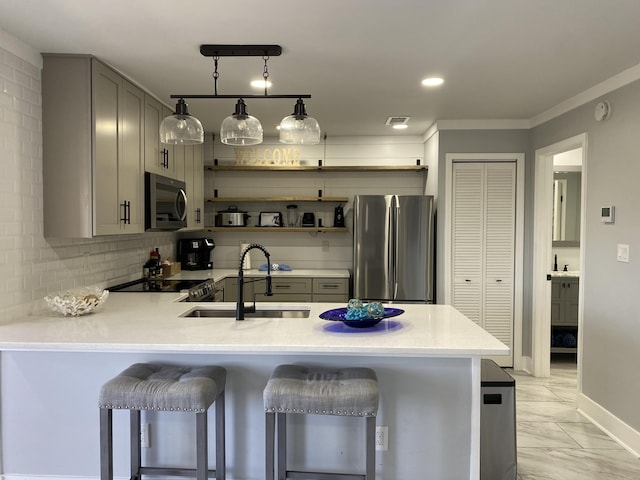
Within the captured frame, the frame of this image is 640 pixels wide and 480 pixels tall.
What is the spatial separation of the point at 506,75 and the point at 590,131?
0.90 m

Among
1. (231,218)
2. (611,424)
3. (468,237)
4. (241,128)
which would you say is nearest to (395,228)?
(468,237)

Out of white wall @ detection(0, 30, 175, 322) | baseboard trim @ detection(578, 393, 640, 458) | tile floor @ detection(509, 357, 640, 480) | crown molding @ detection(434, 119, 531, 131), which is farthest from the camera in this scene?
crown molding @ detection(434, 119, 531, 131)

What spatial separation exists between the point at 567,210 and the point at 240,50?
166 inches

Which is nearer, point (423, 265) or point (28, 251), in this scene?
point (28, 251)

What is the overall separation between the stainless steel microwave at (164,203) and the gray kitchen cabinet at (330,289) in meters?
1.50

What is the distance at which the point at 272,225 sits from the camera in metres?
5.30

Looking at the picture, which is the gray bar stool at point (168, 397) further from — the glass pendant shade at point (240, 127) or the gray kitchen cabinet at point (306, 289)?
the gray kitchen cabinet at point (306, 289)

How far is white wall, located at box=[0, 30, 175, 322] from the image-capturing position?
8.34 feet

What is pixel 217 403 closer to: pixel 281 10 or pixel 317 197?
pixel 281 10

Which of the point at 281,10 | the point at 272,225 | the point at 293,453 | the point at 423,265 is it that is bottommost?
the point at 293,453

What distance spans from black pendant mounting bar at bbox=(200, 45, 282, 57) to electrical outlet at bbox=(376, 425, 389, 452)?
2135 mm

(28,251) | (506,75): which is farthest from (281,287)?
(506,75)

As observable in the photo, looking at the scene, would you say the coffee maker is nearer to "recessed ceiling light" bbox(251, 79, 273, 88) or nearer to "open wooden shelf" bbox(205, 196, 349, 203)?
"open wooden shelf" bbox(205, 196, 349, 203)

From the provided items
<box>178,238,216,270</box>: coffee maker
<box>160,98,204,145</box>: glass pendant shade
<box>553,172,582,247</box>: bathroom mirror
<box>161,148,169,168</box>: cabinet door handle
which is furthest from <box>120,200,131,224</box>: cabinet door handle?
<box>553,172,582,247</box>: bathroom mirror
